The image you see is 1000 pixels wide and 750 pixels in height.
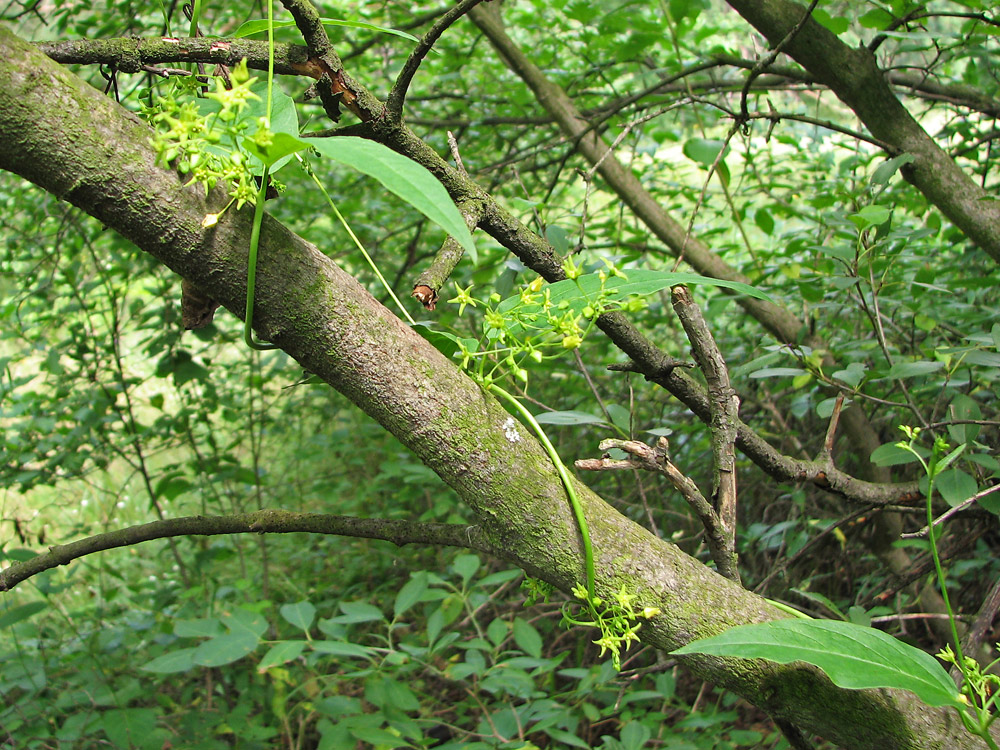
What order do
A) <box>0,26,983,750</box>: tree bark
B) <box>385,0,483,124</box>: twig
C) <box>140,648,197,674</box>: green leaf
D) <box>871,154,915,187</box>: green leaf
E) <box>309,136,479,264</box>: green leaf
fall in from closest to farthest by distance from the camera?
1. <box>309,136,479,264</box>: green leaf
2. <box>0,26,983,750</box>: tree bark
3. <box>385,0,483,124</box>: twig
4. <box>871,154,915,187</box>: green leaf
5. <box>140,648,197,674</box>: green leaf

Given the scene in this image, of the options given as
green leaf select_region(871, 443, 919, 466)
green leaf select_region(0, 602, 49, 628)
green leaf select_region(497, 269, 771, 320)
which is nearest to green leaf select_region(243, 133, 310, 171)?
green leaf select_region(497, 269, 771, 320)

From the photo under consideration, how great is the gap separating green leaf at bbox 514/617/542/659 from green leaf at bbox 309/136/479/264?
3.83 ft

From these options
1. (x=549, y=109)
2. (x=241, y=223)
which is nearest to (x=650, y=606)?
(x=241, y=223)

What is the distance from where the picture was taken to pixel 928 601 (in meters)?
1.54

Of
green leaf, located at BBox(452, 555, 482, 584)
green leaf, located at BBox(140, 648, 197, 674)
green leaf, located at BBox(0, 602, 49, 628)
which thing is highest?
green leaf, located at BBox(452, 555, 482, 584)

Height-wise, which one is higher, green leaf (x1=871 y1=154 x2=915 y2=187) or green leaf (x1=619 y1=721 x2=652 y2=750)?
green leaf (x1=871 y1=154 x2=915 y2=187)

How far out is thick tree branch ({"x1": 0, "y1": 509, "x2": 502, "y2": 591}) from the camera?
80 centimetres

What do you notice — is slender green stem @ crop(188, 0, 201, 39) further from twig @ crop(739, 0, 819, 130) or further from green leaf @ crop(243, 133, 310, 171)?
twig @ crop(739, 0, 819, 130)

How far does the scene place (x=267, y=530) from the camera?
82cm

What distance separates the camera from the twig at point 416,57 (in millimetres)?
669

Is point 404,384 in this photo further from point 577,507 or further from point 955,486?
point 955,486

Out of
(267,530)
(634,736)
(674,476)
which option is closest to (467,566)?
(634,736)

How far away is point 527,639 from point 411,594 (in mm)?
253

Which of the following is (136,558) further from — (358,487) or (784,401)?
(784,401)
